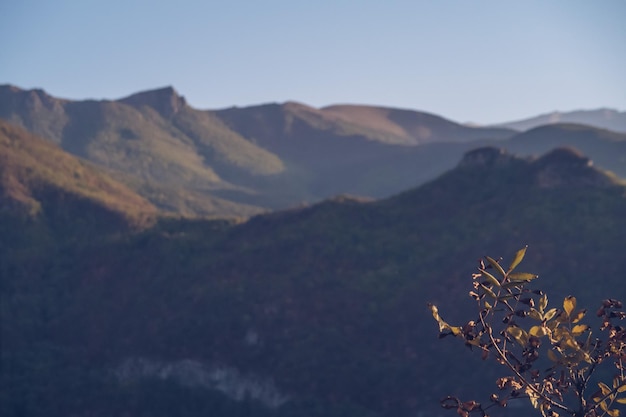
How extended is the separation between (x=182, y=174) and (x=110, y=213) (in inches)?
2566

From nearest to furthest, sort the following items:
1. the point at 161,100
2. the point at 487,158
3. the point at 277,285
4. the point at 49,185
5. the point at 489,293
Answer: the point at 489,293 → the point at 277,285 → the point at 487,158 → the point at 49,185 → the point at 161,100

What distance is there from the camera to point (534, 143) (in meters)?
128

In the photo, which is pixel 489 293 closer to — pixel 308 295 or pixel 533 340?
pixel 533 340

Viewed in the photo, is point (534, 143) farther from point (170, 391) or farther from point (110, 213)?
Result: point (170, 391)

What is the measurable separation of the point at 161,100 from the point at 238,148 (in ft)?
62.9

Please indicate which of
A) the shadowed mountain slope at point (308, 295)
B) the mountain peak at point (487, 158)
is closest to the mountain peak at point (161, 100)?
the shadowed mountain slope at point (308, 295)

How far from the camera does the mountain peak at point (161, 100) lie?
16050 centimetres

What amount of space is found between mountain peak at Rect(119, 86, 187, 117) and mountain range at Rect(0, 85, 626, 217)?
187 millimetres

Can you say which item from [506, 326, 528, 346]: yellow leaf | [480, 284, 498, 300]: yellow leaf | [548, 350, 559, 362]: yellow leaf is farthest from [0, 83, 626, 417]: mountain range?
[480, 284, 498, 300]: yellow leaf

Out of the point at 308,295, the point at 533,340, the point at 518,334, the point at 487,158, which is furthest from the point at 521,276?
the point at 487,158

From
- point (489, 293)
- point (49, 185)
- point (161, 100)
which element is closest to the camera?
point (489, 293)

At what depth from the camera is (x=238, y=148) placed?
155875mm

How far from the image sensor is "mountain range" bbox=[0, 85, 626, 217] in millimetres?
122375

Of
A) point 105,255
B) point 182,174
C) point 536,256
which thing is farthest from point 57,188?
point 182,174
